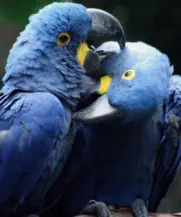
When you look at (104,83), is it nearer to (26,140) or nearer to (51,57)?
(51,57)

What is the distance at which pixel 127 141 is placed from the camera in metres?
1.57

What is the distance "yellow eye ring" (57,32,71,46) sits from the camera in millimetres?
1477

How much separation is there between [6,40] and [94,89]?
39.7 inches

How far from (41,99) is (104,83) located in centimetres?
22

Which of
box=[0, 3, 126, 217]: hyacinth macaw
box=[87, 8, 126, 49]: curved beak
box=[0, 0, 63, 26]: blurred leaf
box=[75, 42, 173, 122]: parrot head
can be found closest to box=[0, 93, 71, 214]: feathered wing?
box=[0, 3, 126, 217]: hyacinth macaw

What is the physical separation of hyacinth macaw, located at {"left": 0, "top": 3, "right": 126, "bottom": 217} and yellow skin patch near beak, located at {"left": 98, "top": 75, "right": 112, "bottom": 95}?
0.03 metres

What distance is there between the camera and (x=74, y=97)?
4.87ft

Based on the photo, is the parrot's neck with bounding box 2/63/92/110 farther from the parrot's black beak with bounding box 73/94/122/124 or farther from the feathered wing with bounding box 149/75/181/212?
the feathered wing with bounding box 149/75/181/212

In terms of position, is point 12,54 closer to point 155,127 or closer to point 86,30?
point 86,30

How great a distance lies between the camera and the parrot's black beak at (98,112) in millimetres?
1450

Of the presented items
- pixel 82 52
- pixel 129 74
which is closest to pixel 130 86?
pixel 129 74

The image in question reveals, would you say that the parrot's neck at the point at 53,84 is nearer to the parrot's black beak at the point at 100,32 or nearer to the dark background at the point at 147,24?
the parrot's black beak at the point at 100,32

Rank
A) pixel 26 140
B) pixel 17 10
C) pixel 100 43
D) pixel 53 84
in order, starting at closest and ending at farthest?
pixel 26 140
pixel 53 84
pixel 100 43
pixel 17 10

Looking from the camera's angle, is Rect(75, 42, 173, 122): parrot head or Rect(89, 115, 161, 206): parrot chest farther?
Rect(89, 115, 161, 206): parrot chest
